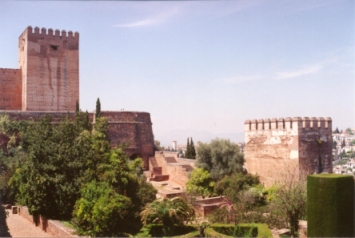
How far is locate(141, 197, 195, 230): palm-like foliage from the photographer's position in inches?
536

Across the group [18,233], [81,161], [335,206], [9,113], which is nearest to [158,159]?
[9,113]

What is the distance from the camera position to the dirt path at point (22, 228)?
14.1 m

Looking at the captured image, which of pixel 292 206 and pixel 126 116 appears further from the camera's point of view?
pixel 126 116

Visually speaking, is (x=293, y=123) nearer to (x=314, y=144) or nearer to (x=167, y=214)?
(x=314, y=144)

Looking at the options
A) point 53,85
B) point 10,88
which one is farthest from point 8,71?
point 53,85

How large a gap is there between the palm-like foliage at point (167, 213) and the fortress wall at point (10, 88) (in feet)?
76.4

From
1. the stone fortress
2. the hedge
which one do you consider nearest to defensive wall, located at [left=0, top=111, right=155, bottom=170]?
the stone fortress

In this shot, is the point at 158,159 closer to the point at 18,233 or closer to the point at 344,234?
the point at 18,233

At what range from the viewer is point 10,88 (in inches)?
1288

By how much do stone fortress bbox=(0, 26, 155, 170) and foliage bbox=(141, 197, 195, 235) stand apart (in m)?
15.4

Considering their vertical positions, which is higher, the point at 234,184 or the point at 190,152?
the point at 190,152

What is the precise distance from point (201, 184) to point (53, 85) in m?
17.4

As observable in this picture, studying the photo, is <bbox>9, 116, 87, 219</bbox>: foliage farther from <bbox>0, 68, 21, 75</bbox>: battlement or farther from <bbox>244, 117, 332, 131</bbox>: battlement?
<bbox>0, 68, 21, 75</bbox>: battlement

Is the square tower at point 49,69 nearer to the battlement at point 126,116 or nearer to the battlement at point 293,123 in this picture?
the battlement at point 126,116
